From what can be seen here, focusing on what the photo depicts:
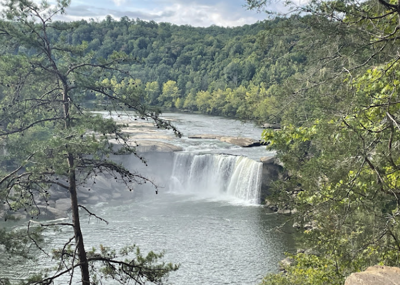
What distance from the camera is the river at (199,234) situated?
13.6 meters

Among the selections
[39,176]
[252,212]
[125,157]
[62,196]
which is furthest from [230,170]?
[39,176]

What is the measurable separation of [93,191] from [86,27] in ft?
257

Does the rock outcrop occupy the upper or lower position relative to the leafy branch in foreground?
lower

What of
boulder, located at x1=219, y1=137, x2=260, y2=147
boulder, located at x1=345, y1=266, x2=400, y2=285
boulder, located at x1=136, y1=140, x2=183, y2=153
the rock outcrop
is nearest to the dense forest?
boulder, located at x1=345, y1=266, x2=400, y2=285

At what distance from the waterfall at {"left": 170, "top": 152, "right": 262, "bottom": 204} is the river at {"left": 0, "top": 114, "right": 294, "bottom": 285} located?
2.24 ft

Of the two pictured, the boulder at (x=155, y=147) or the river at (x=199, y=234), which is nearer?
the river at (x=199, y=234)

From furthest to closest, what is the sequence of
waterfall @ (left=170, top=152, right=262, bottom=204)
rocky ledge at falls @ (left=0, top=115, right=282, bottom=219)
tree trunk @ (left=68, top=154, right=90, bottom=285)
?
waterfall @ (left=170, top=152, right=262, bottom=204)
rocky ledge at falls @ (left=0, top=115, right=282, bottom=219)
tree trunk @ (left=68, top=154, right=90, bottom=285)

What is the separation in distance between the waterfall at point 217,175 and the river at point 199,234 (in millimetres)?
682

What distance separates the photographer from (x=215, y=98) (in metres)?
63.5

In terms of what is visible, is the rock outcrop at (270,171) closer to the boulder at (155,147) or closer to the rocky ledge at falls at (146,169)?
the rocky ledge at falls at (146,169)

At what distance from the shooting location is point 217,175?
25.1m

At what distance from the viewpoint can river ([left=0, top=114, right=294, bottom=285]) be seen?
13578 millimetres

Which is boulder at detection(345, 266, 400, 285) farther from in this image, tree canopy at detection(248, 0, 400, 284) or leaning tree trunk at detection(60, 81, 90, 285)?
leaning tree trunk at detection(60, 81, 90, 285)

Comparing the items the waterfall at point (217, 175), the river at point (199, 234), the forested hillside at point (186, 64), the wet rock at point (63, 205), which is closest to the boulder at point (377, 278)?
the river at point (199, 234)
